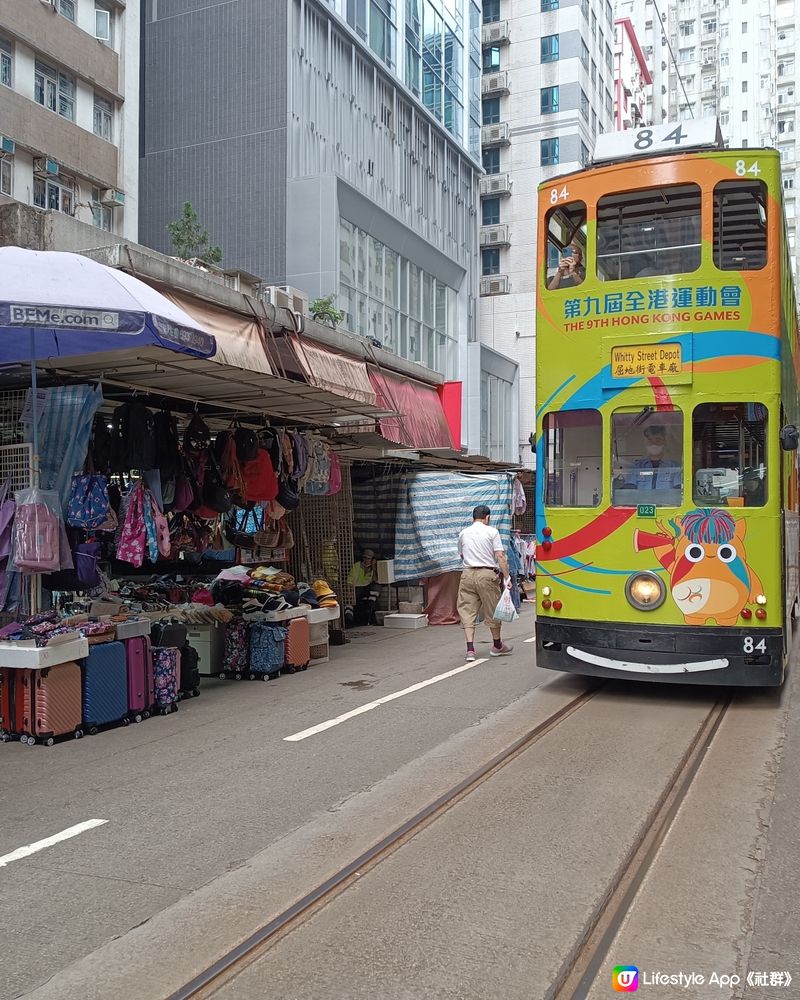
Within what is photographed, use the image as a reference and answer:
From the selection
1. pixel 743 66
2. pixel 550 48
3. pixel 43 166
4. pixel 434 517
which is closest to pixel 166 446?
pixel 434 517

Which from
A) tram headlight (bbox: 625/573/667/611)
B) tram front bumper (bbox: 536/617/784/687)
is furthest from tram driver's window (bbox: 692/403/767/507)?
tram front bumper (bbox: 536/617/784/687)

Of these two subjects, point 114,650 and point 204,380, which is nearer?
point 114,650

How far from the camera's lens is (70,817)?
5.57m

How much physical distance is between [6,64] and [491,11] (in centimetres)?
3721

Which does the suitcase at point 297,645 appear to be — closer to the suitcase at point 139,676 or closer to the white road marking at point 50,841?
the suitcase at point 139,676

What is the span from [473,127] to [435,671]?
35.6 m

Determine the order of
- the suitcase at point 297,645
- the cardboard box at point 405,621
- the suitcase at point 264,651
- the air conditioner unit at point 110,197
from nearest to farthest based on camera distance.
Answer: the suitcase at point 264,651
the suitcase at point 297,645
the cardboard box at point 405,621
the air conditioner unit at point 110,197

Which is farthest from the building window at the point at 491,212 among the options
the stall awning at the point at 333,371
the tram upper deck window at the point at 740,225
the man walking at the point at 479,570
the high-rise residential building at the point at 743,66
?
the high-rise residential building at the point at 743,66

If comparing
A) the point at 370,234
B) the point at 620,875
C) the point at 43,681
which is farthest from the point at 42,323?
the point at 370,234

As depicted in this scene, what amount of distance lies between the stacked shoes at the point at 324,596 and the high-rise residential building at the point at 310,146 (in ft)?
57.5

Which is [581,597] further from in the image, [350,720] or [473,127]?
[473,127]

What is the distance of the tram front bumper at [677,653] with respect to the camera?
814 cm

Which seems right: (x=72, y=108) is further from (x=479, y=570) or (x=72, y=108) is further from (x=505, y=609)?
(x=505, y=609)

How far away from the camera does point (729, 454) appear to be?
8328mm
